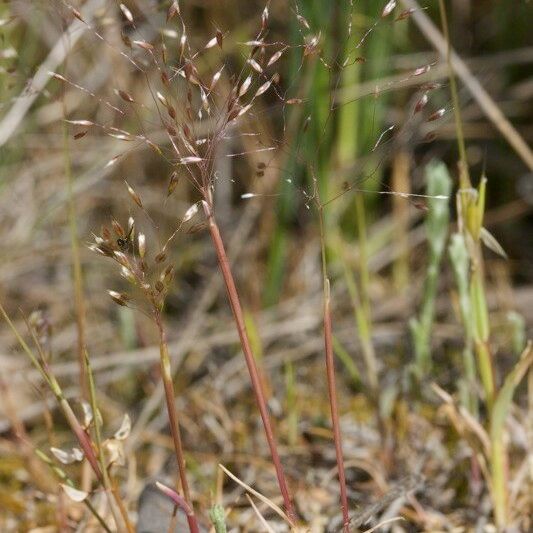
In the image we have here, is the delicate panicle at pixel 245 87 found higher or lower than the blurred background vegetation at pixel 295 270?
higher

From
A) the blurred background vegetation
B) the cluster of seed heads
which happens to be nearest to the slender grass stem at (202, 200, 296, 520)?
the cluster of seed heads

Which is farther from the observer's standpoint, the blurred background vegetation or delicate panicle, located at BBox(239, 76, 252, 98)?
the blurred background vegetation

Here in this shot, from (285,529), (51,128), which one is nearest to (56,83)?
(51,128)

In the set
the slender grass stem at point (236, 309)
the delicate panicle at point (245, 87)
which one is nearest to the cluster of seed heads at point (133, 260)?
the slender grass stem at point (236, 309)

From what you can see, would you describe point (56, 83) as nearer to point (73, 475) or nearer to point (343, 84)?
point (343, 84)

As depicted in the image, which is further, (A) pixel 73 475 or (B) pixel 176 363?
(B) pixel 176 363

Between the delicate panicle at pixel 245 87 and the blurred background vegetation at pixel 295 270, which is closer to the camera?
the delicate panicle at pixel 245 87

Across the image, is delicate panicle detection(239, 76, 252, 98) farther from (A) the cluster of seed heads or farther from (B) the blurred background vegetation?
(B) the blurred background vegetation

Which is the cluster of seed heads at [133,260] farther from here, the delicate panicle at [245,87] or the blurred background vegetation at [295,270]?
the blurred background vegetation at [295,270]
